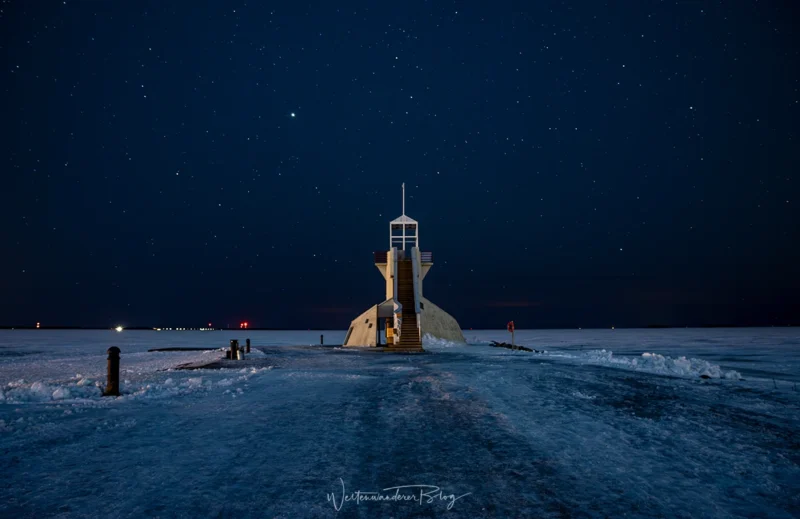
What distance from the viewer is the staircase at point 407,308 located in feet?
87.9

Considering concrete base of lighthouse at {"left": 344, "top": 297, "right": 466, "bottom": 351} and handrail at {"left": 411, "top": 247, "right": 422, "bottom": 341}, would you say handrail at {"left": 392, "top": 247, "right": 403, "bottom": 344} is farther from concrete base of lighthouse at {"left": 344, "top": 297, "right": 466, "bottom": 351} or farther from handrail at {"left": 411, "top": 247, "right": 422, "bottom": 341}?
handrail at {"left": 411, "top": 247, "right": 422, "bottom": 341}

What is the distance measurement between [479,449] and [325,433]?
217cm

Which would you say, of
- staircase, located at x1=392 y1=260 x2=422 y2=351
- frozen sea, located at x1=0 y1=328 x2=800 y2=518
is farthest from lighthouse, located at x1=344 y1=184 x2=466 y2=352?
frozen sea, located at x1=0 y1=328 x2=800 y2=518

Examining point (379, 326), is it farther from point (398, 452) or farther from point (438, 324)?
point (398, 452)

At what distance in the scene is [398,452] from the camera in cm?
534

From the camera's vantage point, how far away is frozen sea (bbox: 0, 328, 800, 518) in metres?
3.85

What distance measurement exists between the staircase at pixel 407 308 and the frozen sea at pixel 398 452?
1655 centimetres

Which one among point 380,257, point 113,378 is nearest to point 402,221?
point 380,257

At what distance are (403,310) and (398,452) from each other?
24346mm

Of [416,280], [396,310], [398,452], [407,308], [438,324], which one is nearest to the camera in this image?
[398,452]

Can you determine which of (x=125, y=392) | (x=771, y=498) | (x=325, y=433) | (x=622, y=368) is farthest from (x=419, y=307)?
(x=771, y=498)

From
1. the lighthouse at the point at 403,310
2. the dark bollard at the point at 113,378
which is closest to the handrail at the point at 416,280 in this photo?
the lighthouse at the point at 403,310

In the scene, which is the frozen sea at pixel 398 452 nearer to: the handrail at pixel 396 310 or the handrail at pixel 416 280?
the handrail at pixel 396 310

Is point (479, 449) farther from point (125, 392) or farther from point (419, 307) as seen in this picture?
point (419, 307)
